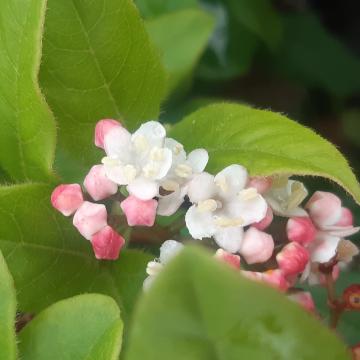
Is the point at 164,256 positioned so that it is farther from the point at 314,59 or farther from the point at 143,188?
the point at 314,59

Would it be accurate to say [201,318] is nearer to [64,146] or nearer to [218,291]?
[218,291]

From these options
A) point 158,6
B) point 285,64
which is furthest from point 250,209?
point 285,64

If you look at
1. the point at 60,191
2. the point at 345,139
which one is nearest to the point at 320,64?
the point at 345,139

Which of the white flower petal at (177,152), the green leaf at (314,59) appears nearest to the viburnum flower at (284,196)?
the white flower petal at (177,152)

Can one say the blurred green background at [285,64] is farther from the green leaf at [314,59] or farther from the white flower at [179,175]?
the white flower at [179,175]

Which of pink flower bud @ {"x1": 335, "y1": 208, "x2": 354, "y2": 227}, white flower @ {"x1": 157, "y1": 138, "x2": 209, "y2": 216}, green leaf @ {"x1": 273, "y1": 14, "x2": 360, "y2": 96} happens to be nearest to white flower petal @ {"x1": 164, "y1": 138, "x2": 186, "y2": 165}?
white flower @ {"x1": 157, "y1": 138, "x2": 209, "y2": 216}

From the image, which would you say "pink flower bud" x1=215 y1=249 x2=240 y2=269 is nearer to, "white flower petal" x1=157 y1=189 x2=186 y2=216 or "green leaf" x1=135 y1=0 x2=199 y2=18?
"white flower petal" x1=157 y1=189 x2=186 y2=216

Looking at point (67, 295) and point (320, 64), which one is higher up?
point (67, 295)
